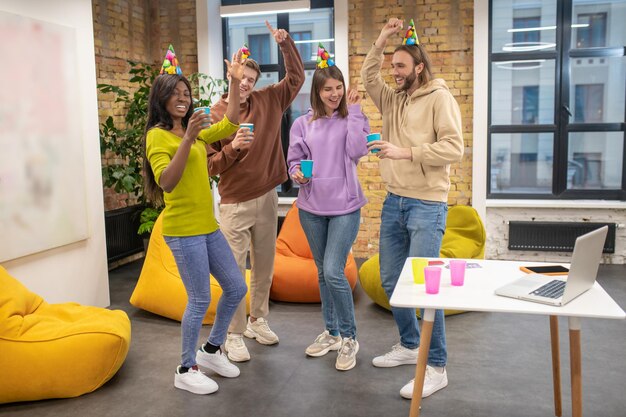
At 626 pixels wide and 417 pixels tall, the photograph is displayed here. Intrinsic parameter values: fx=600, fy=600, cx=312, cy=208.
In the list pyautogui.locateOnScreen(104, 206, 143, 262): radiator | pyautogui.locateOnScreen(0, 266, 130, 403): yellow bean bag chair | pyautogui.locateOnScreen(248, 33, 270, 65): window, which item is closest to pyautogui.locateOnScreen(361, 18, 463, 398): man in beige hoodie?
pyautogui.locateOnScreen(0, 266, 130, 403): yellow bean bag chair

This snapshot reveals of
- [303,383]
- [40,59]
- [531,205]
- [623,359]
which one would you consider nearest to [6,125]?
[40,59]

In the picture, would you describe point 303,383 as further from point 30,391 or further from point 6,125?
point 6,125

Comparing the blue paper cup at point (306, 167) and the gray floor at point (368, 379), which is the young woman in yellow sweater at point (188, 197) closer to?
the gray floor at point (368, 379)

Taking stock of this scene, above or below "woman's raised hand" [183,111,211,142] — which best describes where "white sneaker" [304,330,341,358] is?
below

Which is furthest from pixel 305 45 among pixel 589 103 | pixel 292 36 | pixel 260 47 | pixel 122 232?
pixel 589 103

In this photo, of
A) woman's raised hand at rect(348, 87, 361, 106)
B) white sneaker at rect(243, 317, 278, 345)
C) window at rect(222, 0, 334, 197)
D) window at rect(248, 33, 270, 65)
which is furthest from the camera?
window at rect(248, 33, 270, 65)

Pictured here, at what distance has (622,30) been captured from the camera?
6.40 metres

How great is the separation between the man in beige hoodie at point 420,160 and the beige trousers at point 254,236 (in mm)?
766

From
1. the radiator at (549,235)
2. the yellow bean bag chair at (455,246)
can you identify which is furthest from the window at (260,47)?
the radiator at (549,235)

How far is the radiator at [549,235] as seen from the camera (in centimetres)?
620

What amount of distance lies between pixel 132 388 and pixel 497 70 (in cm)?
533

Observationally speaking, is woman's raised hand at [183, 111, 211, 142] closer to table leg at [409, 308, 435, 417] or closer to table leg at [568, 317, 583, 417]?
table leg at [409, 308, 435, 417]

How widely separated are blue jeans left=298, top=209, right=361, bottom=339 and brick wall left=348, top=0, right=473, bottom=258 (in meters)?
3.40

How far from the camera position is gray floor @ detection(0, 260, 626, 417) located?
296 centimetres
